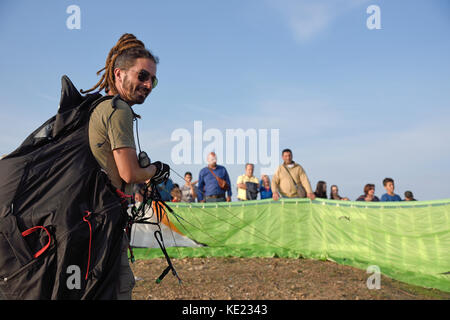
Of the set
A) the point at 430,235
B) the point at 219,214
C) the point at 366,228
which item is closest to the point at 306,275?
the point at 366,228

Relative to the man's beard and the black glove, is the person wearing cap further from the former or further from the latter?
the man's beard

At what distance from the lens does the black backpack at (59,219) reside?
5.93 feet

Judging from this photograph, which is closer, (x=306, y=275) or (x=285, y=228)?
(x=306, y=275)

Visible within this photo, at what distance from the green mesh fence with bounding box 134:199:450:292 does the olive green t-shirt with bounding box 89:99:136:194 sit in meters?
4.39

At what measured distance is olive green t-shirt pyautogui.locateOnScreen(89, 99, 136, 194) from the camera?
6.50 ft

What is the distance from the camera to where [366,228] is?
26.0 feet

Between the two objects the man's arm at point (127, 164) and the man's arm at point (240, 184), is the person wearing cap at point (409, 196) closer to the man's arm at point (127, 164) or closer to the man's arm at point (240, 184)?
the man's arm at point (240, 184)

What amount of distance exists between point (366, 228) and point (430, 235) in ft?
3.80

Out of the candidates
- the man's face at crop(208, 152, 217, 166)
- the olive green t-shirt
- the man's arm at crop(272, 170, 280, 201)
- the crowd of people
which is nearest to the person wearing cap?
the crowd of people

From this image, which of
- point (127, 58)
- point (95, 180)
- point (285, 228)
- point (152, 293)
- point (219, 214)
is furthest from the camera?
point (219, 214)

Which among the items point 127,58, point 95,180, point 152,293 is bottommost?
point 152,293

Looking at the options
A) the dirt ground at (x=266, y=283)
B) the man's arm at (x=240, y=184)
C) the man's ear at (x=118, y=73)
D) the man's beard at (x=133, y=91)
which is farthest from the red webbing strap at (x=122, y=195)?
the man's arm at (x=240, y=184)

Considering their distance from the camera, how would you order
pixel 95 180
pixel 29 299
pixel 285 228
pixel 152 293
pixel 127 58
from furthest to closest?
pixel 285 228, pixel 152 293, pixel 127 58, pixel 95 180, pixel 29 299

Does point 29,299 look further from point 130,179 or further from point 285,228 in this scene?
point 285,228
